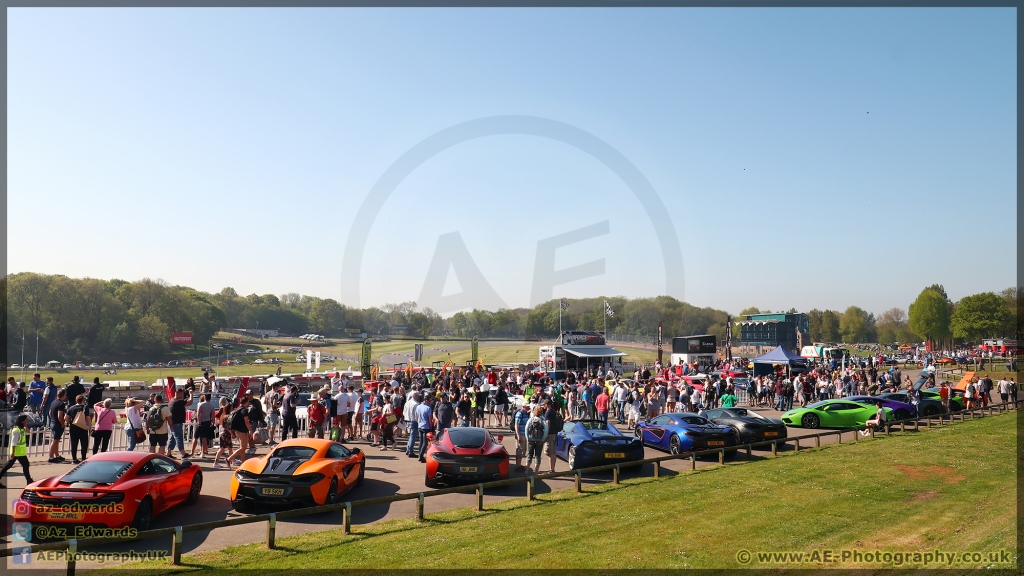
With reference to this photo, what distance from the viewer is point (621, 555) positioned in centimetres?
855

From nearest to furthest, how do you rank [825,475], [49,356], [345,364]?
[825,475]
[345,364]
[49,356]

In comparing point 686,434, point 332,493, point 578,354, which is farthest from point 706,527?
point 578,354

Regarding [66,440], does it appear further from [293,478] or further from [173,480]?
[293,478]

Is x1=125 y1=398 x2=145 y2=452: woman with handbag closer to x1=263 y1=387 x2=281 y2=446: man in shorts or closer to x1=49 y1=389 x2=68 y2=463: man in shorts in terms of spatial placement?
x1=49 y1=389 x2=68 y2=463: man in shorts

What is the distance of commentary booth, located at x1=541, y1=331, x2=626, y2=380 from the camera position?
49.3 m

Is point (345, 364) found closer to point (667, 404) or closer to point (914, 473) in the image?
point (667, 404)

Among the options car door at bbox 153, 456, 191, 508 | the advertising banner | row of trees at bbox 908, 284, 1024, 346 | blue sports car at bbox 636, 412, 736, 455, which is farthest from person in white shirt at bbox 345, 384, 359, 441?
row of trees at bbox 908, 284, 1024, 346

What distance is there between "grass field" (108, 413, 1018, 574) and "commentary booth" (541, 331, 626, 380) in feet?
113

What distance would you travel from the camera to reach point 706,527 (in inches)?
390

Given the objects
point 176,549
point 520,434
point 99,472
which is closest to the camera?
point 176,549

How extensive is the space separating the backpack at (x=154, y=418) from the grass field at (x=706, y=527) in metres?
8.02

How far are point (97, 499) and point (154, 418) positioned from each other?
6.63 metres

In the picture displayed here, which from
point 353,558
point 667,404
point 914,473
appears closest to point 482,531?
point 353,558

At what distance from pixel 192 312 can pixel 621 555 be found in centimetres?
11714
